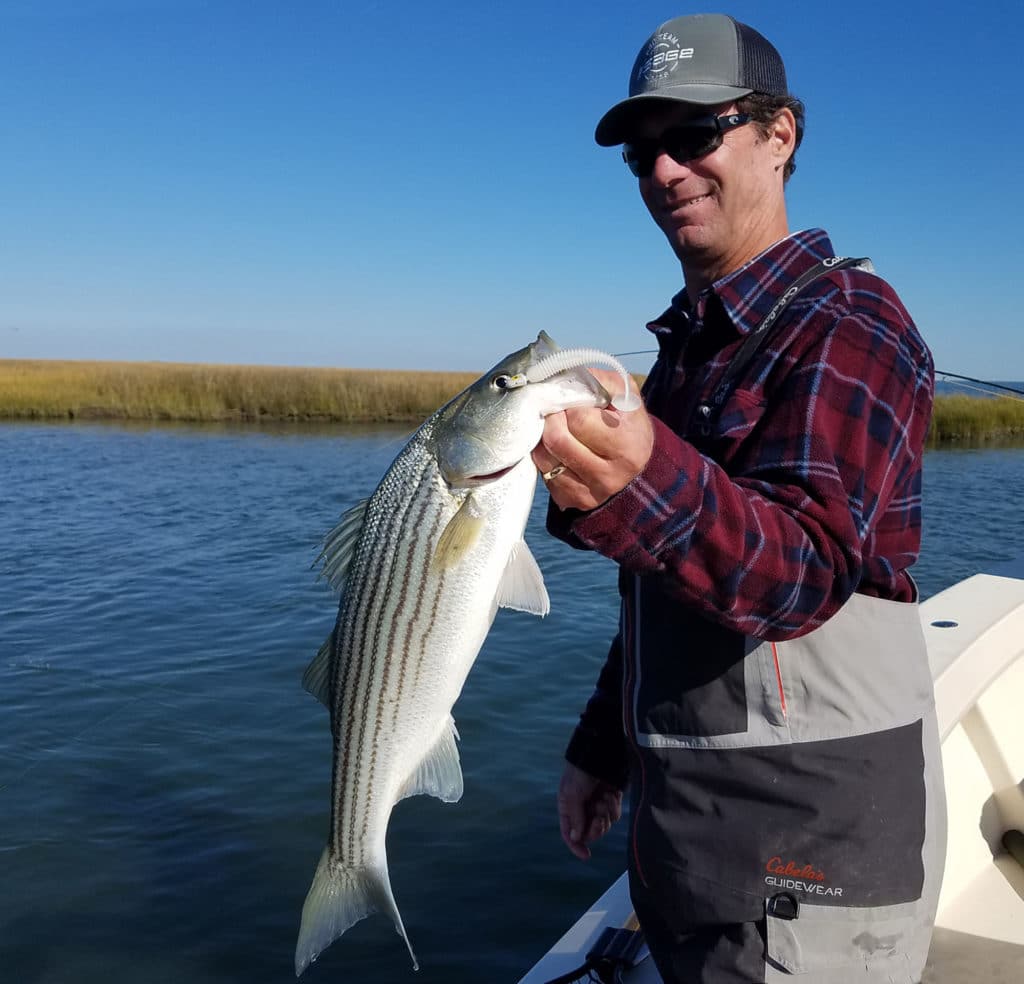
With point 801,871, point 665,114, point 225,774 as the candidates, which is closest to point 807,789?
point 801,871

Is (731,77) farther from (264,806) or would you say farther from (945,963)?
(264,806)

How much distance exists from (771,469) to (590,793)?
165 cm

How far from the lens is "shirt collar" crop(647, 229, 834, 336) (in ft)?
7.39

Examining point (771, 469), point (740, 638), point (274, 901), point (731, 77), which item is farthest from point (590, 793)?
point (274, 901)

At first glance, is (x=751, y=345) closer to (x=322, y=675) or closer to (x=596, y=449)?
(x=596, y=449)

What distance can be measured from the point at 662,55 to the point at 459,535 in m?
1.42

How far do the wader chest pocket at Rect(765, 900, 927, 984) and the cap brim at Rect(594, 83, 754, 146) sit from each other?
202cm

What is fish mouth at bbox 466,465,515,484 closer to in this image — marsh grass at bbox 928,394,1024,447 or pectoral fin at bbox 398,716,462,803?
pectoral fin at bbox 398,716,462,803

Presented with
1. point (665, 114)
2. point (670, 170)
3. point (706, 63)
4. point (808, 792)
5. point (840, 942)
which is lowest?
point (840, 942)

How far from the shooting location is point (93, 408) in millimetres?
37031

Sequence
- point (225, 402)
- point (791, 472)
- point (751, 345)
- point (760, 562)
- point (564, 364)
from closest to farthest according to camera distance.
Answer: point (760, 562), point (791, 472), point (564, 364), point (751, 345), point (225, 402)

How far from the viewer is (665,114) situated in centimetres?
254

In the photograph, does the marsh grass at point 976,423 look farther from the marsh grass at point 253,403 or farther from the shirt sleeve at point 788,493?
the shirt sleeve at point 788,493

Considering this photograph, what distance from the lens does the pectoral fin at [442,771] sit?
253 cm
